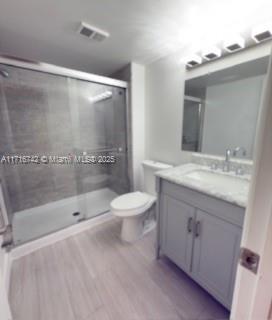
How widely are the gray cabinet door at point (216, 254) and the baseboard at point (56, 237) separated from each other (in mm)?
1390

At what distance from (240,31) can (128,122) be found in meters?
1.51

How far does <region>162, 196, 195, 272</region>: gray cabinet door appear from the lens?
125cm

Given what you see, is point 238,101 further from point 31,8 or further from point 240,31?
point 31,8

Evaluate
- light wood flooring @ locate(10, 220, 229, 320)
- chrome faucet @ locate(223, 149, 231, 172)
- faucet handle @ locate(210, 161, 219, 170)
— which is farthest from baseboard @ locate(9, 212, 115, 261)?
chrome faucet @ locate(223, 149, 231, 172)

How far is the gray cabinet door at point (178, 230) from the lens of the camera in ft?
4.10

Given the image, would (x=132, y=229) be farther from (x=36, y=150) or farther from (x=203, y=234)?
(x=36, y=150)

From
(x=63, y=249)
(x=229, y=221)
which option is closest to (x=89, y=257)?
(x=63, y=249)

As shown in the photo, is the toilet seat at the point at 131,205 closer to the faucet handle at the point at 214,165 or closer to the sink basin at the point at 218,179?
the sink basin at the point at 218,179

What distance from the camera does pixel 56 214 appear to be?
92.7 inches

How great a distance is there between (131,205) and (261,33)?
70.7 inches

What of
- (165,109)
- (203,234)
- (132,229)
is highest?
(165,109)

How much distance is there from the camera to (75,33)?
150cm

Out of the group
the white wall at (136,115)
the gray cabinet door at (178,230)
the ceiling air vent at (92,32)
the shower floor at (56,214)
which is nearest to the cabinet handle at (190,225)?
the gray cabinet door at (178,230)

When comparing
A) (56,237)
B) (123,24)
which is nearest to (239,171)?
(123,24)
